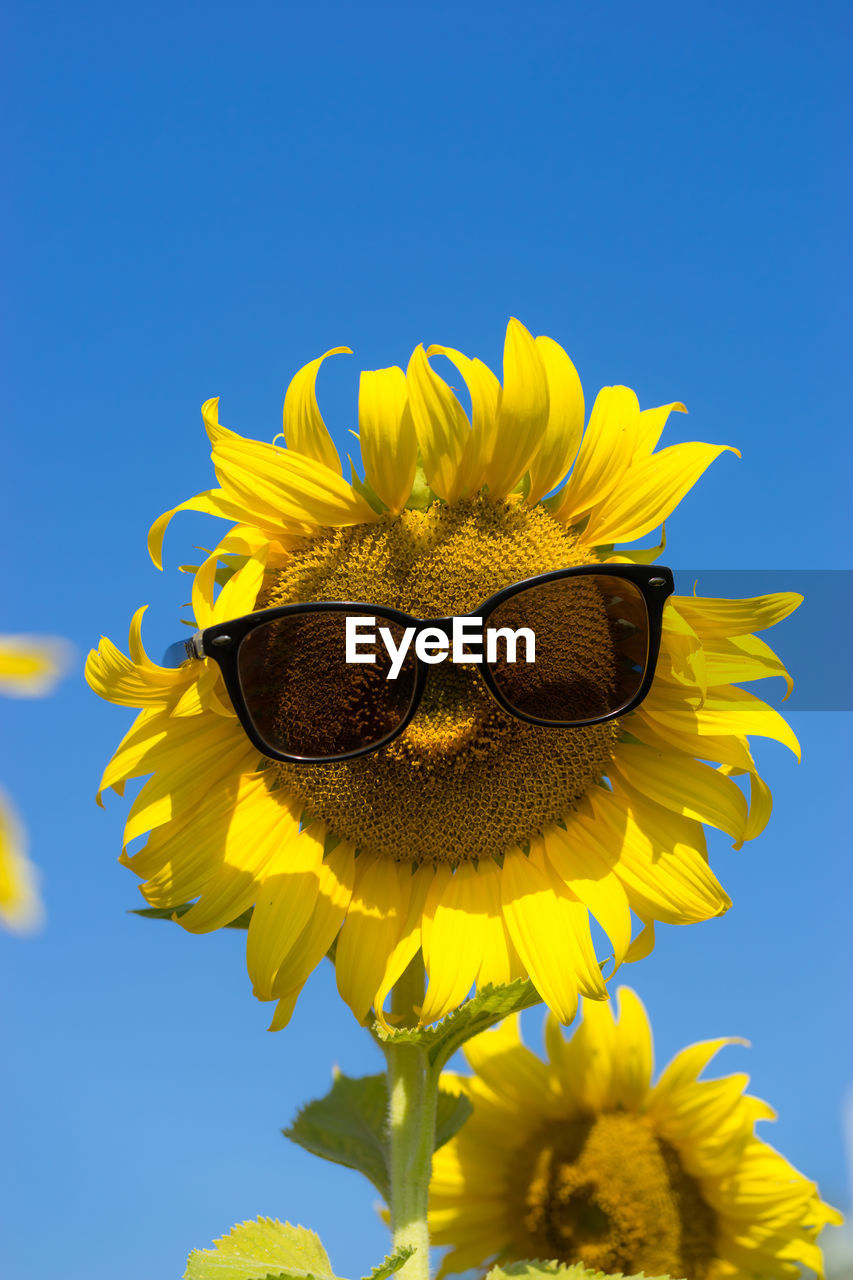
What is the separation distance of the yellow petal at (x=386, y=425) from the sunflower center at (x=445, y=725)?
0.34 feet

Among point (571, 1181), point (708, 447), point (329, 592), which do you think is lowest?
point (571, 1181)

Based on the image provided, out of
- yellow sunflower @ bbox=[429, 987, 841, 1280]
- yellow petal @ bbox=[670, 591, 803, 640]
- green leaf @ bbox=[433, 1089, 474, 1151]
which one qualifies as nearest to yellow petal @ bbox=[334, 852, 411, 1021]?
green leaf @ bbox=[433, 1089, 474, 1151]

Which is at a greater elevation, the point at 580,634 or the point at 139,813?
the point at 580,634

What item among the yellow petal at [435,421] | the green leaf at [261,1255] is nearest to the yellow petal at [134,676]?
the yellow petal at [435,421]

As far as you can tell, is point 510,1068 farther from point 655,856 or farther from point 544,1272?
→ point 655,856

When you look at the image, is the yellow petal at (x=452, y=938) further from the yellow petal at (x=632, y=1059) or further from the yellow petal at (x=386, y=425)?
the yellow petal at (x=632, y=1059)

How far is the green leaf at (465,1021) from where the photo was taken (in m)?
1.44

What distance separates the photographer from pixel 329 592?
1605 mm

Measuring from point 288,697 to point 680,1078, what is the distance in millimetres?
1262

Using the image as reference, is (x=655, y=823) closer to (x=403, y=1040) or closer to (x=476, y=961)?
(x=476, y=961)

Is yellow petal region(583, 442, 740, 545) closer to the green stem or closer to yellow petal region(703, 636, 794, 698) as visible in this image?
yellow petal region(703, 636, 794, 698)

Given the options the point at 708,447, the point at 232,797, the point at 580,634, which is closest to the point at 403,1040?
the point at 232,797

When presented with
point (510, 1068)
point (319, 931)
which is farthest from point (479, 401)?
point (510, 1068)

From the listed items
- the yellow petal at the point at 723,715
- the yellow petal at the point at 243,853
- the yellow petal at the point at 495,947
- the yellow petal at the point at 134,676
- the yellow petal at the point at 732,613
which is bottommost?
the yellow petal at the point at 495,947
